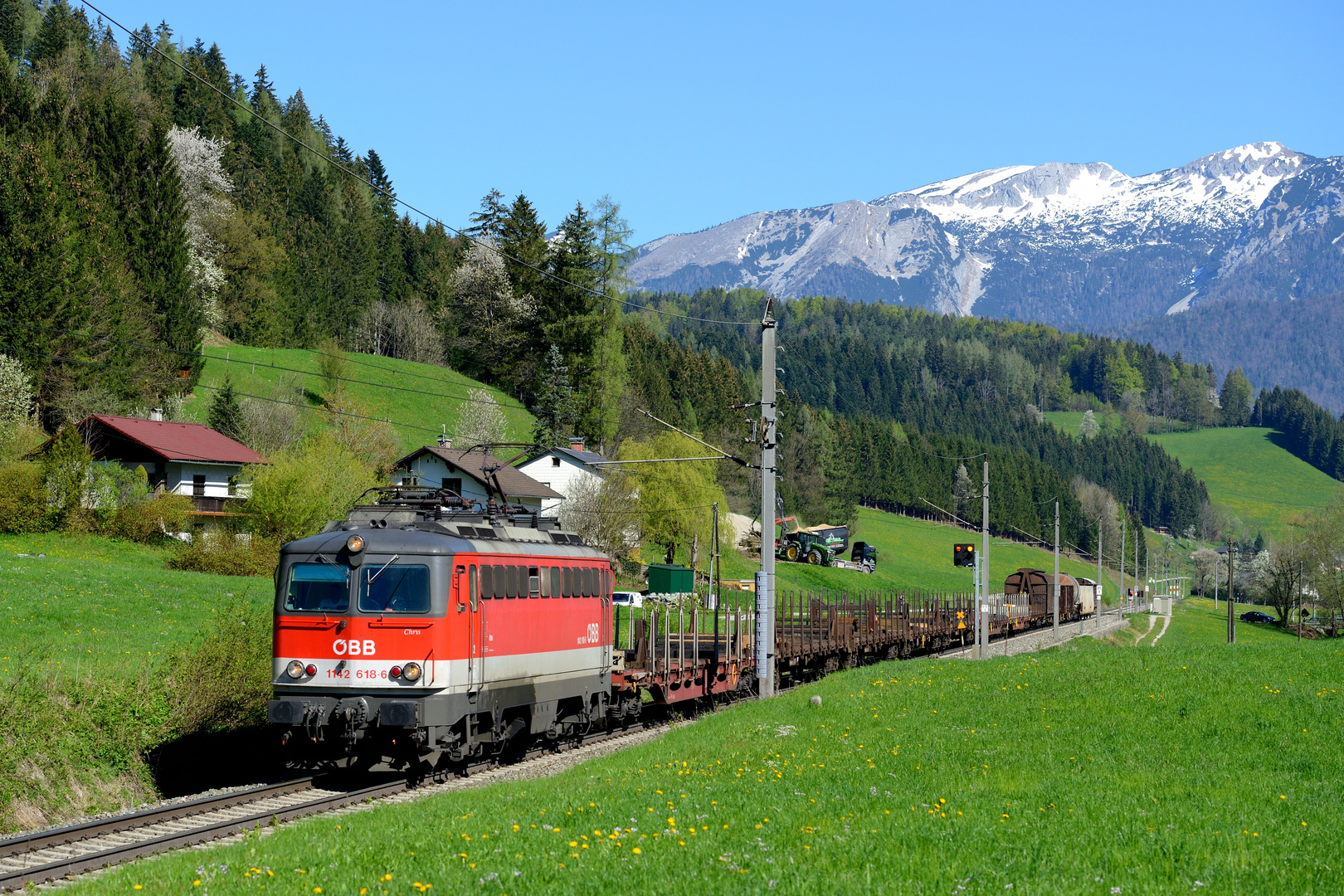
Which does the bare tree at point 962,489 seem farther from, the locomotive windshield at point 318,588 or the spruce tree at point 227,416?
the locomotive windshield at point 318,588

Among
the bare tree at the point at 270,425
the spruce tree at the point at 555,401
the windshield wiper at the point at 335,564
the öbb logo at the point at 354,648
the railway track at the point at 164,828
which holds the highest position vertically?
the spruce tree at the point at 555,401

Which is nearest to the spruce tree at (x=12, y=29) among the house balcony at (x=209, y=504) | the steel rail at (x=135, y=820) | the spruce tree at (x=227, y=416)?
the spruce tree at (x=227, y=416)

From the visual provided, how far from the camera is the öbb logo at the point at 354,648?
16.7m

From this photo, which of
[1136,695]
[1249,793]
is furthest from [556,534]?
[1249,793]

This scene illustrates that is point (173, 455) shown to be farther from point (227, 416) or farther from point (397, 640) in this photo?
point (397, 640)

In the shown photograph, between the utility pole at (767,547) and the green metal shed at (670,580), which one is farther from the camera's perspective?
the green metal shed at (670,580)

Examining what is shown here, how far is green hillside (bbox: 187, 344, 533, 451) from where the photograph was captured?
3366 inches

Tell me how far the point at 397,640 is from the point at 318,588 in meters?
1.47

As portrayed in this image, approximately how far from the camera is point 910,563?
11956 cm

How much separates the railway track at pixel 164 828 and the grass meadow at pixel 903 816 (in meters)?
1.13

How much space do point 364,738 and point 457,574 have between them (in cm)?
261

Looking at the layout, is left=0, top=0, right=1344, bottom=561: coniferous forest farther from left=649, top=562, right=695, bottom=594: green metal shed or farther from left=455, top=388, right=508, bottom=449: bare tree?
left=649, top=562, right=695, bottom=594: green metal shed

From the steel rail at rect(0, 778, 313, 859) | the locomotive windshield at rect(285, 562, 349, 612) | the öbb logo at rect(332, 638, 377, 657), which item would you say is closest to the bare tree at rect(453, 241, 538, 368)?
the locomotive windshield at rect(285, 562, 349, 612)

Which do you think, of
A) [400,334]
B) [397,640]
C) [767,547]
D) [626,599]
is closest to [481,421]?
[400,334]
